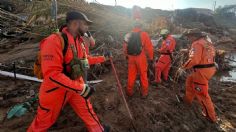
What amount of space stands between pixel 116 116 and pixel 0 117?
2.39 meters

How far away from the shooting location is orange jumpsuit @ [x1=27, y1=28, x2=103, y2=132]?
3721 mm

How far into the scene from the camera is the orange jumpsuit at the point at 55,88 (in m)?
3.72

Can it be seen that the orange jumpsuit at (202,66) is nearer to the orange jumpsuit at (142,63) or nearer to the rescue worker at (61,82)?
the orange jumpsuit at (142,63)

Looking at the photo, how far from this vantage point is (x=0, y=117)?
5668 mm

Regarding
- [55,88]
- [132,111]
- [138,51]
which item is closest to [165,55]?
[138,51]

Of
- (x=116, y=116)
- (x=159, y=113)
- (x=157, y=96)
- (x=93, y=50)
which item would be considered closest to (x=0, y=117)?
(x=116, y=116)

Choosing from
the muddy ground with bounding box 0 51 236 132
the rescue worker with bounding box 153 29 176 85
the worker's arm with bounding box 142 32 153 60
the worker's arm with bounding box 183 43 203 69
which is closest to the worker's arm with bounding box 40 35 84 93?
the muddy ground with bounding box 0 51 236 132

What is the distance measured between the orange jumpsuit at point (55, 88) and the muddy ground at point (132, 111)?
121 centimetres

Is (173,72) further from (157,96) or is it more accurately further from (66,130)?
(66,130)

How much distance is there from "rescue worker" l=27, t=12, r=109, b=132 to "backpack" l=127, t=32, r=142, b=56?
9.57 ft

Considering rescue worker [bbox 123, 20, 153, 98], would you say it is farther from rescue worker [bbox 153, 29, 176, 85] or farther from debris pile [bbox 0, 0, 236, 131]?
rescue worker [bbox 153, 29, 176, 85]

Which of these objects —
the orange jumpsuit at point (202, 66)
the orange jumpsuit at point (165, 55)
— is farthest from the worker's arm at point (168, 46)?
the orange jumpsuit at point (202, 66)

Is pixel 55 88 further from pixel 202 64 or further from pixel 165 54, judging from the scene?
pixel 165 54

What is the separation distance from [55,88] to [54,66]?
37 cm
